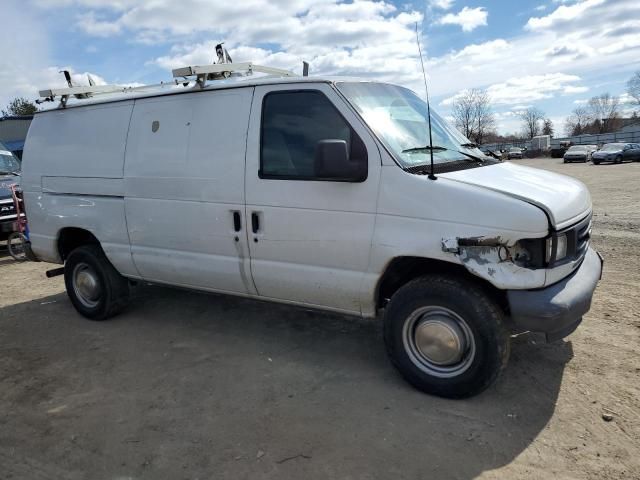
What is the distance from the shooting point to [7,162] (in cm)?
1091

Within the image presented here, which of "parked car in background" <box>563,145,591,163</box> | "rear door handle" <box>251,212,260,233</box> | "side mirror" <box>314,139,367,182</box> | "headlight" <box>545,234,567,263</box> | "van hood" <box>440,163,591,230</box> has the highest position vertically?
"side mirror" <box>314,139,367,182</box>

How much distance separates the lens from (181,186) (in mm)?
4348

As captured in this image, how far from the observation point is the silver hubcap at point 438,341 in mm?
3354

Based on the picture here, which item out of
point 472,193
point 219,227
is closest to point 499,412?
point 472,193

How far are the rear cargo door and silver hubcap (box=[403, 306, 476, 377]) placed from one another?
1.46 meters

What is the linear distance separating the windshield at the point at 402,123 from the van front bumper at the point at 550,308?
117 centimetres

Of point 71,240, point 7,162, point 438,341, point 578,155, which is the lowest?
point 578,155

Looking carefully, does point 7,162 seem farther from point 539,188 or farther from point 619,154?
point 619,154

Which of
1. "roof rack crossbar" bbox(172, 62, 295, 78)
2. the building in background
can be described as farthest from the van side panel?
the building in background

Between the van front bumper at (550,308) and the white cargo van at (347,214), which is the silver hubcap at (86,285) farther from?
the van front bumper at (550,308)

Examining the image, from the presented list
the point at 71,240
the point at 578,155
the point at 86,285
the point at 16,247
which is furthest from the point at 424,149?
the point at 578,155

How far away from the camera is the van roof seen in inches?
151

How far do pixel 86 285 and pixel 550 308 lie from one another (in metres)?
4.67

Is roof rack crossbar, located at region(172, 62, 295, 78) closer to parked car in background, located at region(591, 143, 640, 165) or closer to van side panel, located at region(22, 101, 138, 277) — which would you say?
van side panel, located at region(22, 101, 138, 277)
